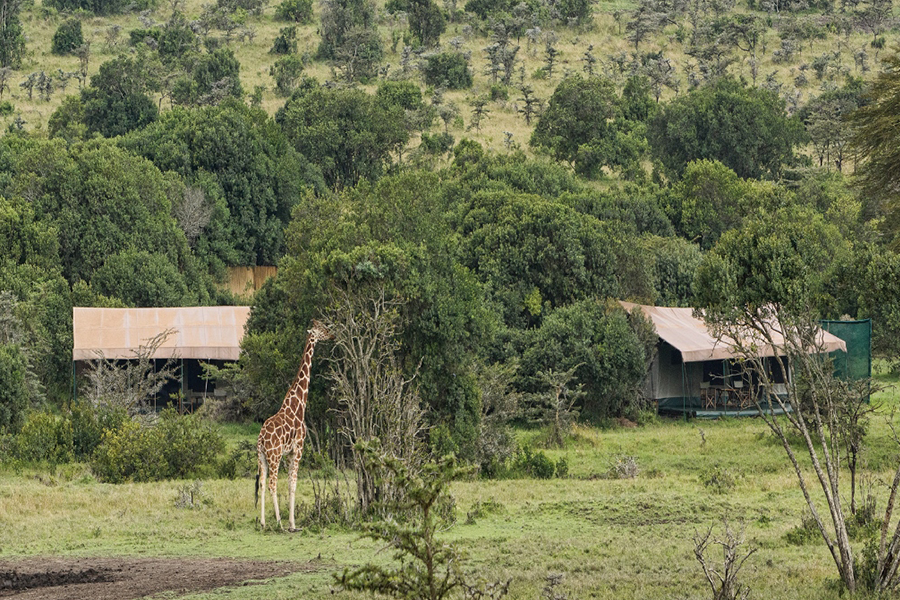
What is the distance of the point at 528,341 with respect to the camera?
36719 mm

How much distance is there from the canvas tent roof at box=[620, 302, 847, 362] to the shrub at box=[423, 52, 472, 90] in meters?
32.3

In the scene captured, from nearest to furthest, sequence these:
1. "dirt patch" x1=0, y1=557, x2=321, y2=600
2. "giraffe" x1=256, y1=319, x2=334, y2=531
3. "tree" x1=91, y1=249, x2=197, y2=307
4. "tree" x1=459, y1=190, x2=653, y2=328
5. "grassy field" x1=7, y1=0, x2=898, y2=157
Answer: "dirt patch" x1=0, y1=557, x2=321, y2=600, "giraffe" x1=256, y1=319, x2=334, y2=531, "tree" x1=459, y1=190, x2=653, y2=328, "tree" x1=91, y1=249, x2=197, y2=307, "grassy field" x1=7, y1=0, x2=898, y2=157

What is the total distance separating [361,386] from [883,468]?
10.7 metres

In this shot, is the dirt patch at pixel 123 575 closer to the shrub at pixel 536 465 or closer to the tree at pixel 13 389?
the shrub at pixel 536 465

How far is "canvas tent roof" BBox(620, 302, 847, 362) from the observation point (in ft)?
113

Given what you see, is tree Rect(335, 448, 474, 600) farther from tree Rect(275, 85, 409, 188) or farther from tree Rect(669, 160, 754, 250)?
tree Rect(275, 85, 409, 188)

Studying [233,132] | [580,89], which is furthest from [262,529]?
[580,89]

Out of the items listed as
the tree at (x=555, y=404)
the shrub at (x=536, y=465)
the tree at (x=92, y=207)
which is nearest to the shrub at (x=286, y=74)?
the tree at (x=92, y=207)

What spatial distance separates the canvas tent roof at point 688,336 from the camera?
113ft

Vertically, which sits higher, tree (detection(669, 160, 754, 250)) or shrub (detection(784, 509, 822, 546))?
tree (detection(669, 160, 754, 250))

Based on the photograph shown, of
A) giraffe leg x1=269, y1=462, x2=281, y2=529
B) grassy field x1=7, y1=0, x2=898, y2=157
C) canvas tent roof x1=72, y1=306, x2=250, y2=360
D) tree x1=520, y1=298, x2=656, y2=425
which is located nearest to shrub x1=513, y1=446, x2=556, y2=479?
giraffe leg x1=269, y1=462, x2=281, y2=529

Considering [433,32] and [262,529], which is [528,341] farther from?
[433,32]

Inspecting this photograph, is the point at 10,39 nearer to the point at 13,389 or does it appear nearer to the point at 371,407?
the point at 13,389

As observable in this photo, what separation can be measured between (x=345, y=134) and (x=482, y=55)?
21003 mm
